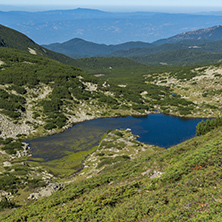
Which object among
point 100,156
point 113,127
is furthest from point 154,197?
point 113,127

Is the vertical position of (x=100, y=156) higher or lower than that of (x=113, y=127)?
higher

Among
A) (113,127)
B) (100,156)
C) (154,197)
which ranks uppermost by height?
(154,197)

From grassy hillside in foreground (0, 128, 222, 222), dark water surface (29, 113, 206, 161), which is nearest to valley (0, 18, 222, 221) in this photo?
grassy hillside in foreground (0, 128, 222, 222)

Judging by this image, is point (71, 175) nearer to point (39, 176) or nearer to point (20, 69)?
point (39, 176)

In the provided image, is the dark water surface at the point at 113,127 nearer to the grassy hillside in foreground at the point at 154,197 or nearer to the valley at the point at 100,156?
the valley at the point at 100,156

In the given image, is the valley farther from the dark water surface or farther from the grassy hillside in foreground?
the dark water surface

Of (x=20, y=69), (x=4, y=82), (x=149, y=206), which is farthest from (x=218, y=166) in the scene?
(x=20, y=69)

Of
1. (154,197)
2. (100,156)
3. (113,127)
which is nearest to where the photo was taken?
(154,197)

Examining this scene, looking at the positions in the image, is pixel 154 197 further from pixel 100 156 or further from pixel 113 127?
pixel 113 127

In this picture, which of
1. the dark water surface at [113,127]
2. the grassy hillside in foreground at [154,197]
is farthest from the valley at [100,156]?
the dark water surface at [113,127]
